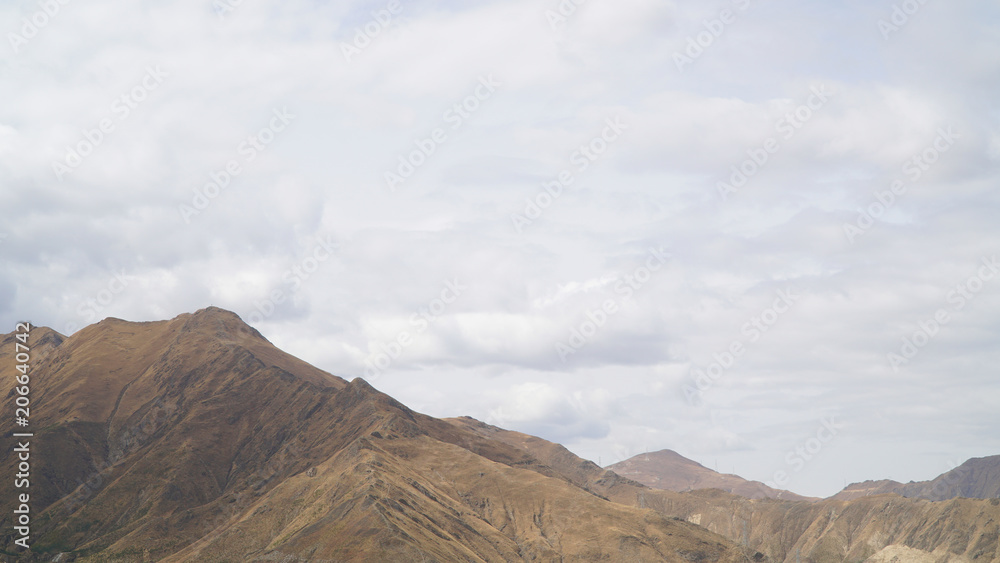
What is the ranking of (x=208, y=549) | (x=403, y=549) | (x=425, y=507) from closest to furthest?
1. (x=403, y=549)
2. (x=208, y=549)
3. (x=425, y=507)

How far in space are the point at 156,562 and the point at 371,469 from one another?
54465mm

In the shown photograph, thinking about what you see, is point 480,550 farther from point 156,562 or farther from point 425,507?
point 156,562

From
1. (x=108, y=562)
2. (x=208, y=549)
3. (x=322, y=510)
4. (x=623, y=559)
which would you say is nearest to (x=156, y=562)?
(x=108, y=562)

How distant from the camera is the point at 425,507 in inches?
7702

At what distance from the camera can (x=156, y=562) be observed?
652 feet

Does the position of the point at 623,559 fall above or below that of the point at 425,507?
below

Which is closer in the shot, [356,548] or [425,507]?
[356,548]

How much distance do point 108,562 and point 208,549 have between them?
33.4 m

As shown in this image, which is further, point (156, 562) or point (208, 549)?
point (156, 562)

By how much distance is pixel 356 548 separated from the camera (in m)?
160

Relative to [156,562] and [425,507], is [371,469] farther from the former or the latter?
[156,562]

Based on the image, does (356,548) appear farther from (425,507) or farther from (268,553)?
(425,507)

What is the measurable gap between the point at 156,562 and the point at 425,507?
212ft

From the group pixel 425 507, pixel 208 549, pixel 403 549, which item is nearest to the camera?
pixel 403 549
